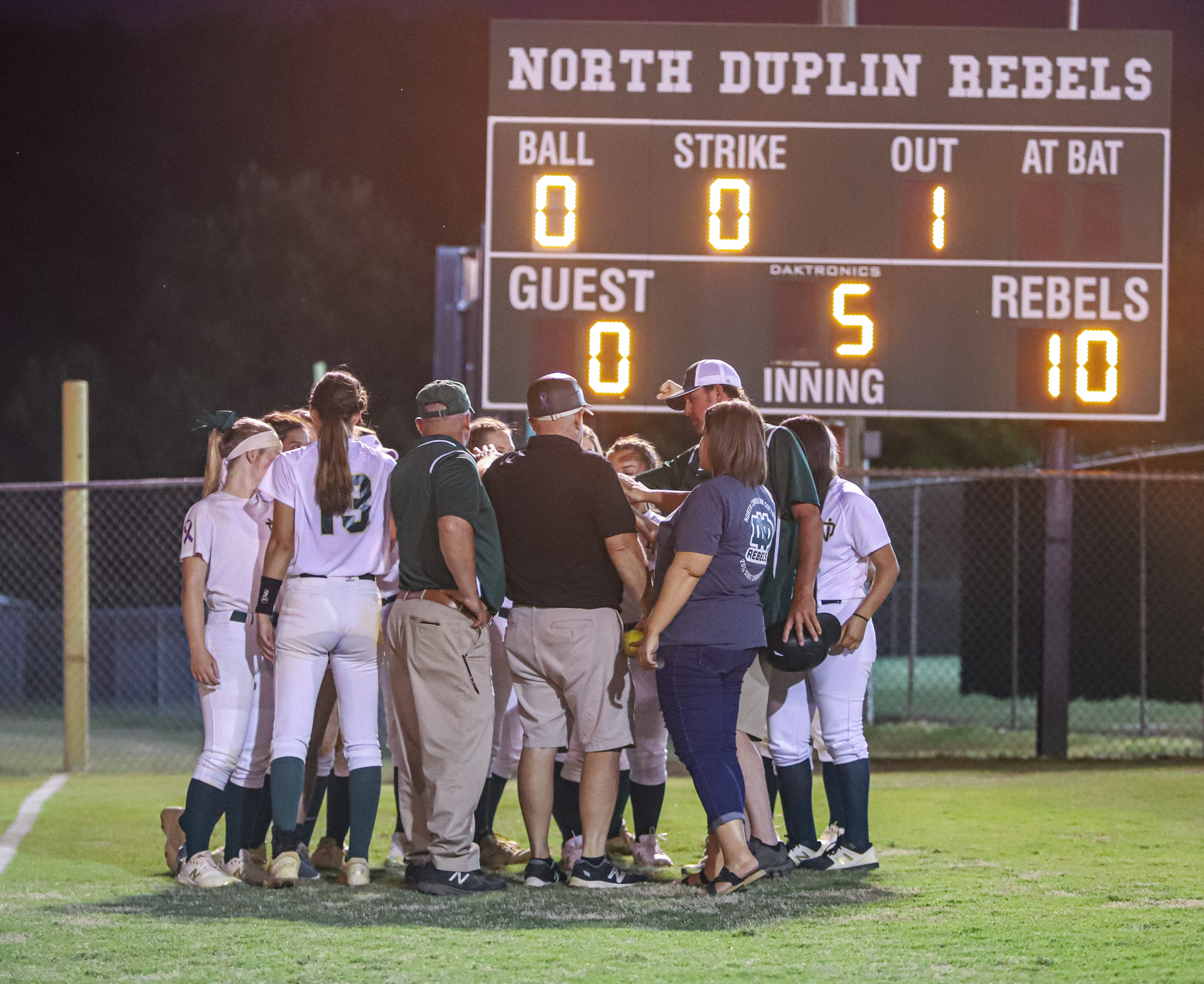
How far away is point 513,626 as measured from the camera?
5672 millimetres

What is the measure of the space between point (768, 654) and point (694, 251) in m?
5.06

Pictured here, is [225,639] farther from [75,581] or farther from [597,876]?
[75,581]

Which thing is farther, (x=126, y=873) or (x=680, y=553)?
(x=126, y=873)

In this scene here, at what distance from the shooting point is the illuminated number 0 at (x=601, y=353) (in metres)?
10.2

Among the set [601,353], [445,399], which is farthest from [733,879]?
[601,353]

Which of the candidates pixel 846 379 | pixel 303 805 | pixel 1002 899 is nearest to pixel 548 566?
pixel 303 805

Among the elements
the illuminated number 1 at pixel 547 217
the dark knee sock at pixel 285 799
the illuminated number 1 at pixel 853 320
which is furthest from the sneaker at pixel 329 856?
the illuminated number 1 at pixel 853 320

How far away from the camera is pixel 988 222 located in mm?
10266

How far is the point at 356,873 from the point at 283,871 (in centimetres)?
27

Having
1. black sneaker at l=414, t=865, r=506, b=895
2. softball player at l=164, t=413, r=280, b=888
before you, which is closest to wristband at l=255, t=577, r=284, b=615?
softball player at l=164, t=413, r=280, b=888

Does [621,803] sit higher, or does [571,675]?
[571,675]

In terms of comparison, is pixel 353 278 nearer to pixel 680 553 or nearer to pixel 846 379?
pixel 846 379

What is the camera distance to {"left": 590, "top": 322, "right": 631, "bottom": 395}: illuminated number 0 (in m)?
10.2

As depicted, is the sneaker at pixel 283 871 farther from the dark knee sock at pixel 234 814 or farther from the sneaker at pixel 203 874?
the dark knee sock at pixel 234 814
